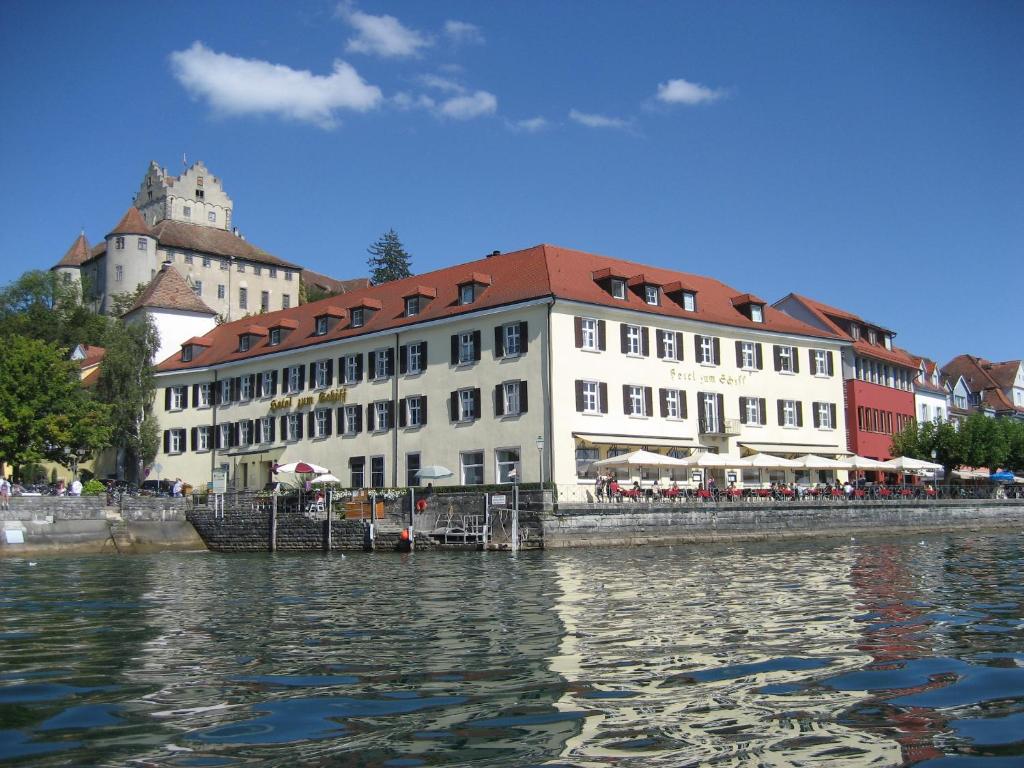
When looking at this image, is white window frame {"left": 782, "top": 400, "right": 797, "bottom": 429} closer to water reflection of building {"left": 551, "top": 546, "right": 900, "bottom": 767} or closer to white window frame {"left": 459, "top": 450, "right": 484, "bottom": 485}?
white window frame {"left": 459, "top": 450, "right": 484, "bottom": 485}

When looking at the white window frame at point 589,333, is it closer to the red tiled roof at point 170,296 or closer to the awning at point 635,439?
the awning at point 635,439

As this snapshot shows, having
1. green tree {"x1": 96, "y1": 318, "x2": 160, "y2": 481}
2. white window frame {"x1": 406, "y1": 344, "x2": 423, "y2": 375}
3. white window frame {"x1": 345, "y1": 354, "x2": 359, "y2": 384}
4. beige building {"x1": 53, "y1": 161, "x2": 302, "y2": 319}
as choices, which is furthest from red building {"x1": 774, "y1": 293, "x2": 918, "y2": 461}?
beige building {"x1": 53, "y1": 161, "x2": 302, "y2": 319}

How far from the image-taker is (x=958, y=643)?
39.8 feet

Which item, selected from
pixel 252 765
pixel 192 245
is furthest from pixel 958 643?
pixel 192 245

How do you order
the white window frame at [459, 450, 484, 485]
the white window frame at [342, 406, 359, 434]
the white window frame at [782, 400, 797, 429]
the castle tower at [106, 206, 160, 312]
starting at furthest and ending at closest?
1. the castle tower at [106, 206, 160, 312]
2. the white window frame at [782, 400, 797, 429]
3. the white window frame at [342, 406, 359, 434]
4. the white window frame at [459, 450, 484, 485]

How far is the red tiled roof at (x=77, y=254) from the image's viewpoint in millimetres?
110125

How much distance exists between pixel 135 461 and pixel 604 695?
6114cm

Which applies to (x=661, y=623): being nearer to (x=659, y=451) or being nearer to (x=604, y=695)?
(x=604, y=695)

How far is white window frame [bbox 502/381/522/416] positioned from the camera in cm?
4550

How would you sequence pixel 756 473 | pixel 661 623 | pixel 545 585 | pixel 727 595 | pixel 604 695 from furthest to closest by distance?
pixel 756 473, pixel 545 585, pixel 727 595, pixel 661 623, pixel 604 695

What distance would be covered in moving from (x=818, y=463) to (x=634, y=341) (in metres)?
11.2

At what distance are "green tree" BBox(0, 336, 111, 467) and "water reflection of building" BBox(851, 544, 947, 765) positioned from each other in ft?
→ 138

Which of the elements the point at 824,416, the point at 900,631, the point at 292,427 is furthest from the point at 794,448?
the point at 900,631

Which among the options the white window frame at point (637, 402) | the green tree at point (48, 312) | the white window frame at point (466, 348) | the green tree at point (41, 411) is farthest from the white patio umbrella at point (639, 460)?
the green tree at point (48, 312)
